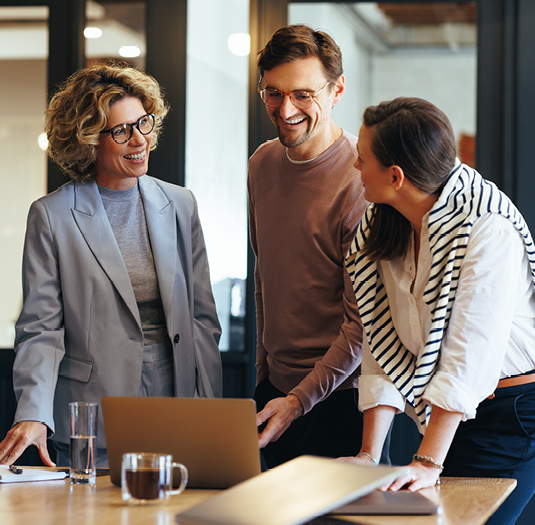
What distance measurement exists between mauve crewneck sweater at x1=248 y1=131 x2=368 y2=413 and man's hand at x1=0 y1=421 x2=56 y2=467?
0.68 m

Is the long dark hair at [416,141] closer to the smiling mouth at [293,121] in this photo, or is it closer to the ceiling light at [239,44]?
the smiling mouth at [293,121]

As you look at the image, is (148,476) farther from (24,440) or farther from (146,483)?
(24,440)

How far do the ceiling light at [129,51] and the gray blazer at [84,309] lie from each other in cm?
148

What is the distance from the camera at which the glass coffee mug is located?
46.5 inches

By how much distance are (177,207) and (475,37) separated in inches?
71.4

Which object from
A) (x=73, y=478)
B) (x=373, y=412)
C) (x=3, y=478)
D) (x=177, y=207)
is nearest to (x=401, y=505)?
(x=373, y=412)

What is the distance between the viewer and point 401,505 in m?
1.17

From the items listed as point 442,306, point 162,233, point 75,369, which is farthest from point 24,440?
point 442,306

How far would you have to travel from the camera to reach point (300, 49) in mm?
1963

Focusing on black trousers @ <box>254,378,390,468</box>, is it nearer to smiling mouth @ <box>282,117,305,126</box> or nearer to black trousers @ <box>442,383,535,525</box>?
black trousers @ <box>442,383,535,525</box>

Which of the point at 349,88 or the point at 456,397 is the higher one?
the point at 349,88

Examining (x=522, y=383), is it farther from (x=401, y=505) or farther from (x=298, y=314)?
(x=298, y=314)

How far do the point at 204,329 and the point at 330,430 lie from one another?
509 mm

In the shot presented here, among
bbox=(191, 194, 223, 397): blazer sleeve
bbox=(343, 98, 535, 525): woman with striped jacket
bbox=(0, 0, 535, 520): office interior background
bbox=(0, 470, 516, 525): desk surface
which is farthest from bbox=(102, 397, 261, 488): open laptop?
bbox=(0, 0, 535, 520): office interior background
